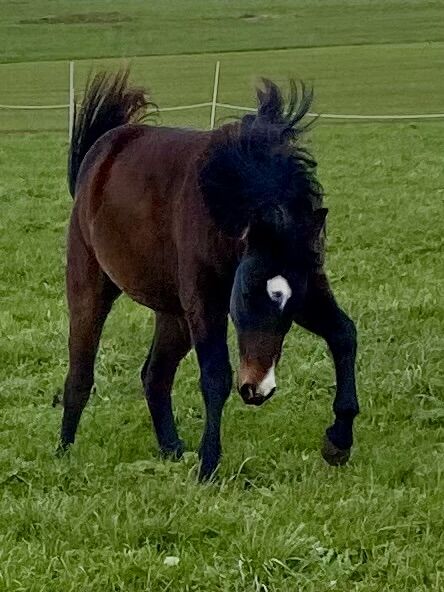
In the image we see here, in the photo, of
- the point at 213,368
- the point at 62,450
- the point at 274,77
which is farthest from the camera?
the point at 274,77

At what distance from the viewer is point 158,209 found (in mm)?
5438

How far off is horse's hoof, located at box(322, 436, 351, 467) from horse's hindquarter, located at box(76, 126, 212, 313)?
992 millimetres

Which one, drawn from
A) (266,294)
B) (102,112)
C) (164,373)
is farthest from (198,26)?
(266,294)

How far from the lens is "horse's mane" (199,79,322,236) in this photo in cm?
484

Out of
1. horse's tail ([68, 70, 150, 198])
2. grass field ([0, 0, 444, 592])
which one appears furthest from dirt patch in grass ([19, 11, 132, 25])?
horse's tail ([68, 70, 150, 198])

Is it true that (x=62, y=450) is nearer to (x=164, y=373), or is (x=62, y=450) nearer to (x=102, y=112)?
(x=164, y=373)

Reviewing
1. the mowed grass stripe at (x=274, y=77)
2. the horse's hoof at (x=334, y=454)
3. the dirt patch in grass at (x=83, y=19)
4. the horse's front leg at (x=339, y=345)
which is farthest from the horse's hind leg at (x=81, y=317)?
the dirt patch in grass at (x=83, y=19)

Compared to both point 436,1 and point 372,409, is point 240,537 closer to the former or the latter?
point 372,409

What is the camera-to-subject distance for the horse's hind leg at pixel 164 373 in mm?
6141

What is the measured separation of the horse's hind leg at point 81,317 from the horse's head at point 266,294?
154 centimetres

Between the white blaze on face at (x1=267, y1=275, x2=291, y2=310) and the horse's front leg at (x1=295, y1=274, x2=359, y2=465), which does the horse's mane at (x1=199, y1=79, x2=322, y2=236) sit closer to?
the white blaze on face at (x1=267, y1=275, x2=291, y2=310)

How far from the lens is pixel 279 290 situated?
4.59 meters

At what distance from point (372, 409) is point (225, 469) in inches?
52.1

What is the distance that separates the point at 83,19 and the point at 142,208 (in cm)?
6685
